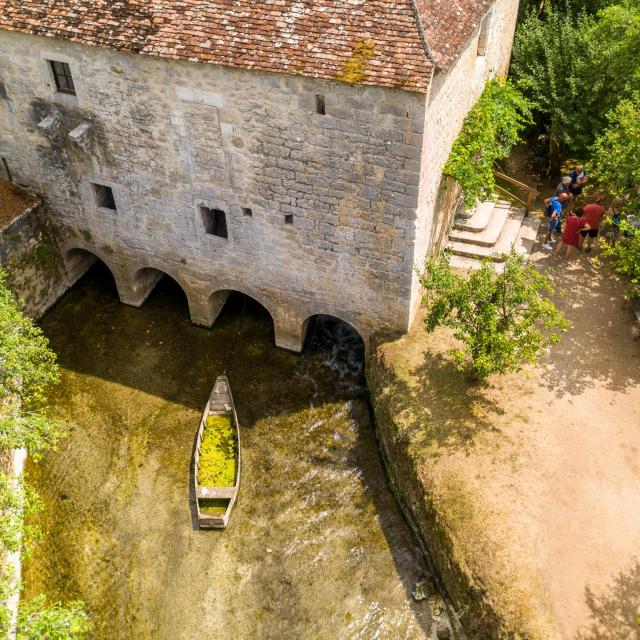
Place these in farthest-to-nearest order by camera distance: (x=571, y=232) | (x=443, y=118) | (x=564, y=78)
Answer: (x=564, y=78) → (x=571, y=232) → (x=443, y=118)

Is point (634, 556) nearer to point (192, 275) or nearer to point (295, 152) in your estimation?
point (295, 152)

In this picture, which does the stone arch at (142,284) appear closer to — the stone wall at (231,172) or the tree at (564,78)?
the stone wall at (231,172)

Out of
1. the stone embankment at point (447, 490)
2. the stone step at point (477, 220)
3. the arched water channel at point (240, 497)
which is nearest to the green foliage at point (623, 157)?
the stone step at point (477, 220)

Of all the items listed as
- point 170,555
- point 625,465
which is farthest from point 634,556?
point 170,555

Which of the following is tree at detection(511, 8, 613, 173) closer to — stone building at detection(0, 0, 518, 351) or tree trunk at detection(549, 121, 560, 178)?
tree trunk at detection(549, 121, 560, 178)

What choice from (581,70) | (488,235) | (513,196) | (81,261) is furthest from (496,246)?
(81,261)

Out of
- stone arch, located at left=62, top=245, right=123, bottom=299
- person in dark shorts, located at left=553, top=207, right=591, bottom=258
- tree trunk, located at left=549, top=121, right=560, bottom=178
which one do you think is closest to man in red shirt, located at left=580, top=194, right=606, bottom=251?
person in dark shorts, located at left=553, top=207, right=591, bottom=258

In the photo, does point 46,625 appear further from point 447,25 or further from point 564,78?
point 564,78
